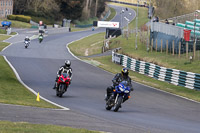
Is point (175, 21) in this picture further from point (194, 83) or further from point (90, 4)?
point (90, 4)

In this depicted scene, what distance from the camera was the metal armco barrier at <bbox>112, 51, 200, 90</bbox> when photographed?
30062 millimetres

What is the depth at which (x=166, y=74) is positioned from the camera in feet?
112

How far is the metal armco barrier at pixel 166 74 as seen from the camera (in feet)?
98.6

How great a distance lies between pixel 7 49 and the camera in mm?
55844

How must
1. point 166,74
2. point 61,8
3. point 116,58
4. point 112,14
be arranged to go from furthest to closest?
point 112,14
point 61,8
point 116,58
point 166,74

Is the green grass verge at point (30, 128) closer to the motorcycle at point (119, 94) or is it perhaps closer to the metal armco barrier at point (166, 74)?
the motorcycle at point (119, 94)

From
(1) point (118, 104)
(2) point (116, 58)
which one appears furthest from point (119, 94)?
(2) point (116, 58)

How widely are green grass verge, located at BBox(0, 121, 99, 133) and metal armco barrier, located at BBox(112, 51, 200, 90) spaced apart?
1947 centimetres

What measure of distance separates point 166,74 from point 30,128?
2433 cm

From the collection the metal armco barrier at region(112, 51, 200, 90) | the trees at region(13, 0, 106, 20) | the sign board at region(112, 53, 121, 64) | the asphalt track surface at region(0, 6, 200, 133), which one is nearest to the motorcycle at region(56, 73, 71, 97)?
the asphalt track surface at region(0, 6, 200, 133)

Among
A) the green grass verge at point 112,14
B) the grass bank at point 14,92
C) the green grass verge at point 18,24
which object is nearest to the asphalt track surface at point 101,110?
the grass bank at point 14,92

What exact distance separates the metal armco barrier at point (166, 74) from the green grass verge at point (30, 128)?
63.9 feet

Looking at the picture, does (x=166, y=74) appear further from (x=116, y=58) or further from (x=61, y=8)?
(x=61, y=8)

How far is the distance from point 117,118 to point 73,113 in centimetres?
140
